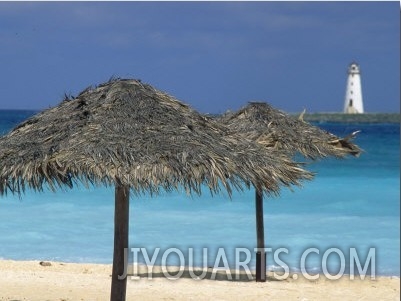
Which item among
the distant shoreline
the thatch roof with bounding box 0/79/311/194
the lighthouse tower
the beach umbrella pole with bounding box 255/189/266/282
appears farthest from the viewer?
the distant shoreline

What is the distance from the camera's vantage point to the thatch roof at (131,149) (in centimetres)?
651

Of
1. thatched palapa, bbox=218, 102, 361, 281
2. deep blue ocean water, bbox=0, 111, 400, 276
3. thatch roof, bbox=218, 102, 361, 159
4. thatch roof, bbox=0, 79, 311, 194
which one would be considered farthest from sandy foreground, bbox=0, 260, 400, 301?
thatch roof, bbox=0, 79, 311, 194

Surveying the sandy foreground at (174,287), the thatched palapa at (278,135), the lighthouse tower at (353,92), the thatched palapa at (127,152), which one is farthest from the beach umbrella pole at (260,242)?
the lighthouse tower at (353,92)

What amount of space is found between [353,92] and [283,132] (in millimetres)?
64083

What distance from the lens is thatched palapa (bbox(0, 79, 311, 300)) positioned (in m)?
6.52

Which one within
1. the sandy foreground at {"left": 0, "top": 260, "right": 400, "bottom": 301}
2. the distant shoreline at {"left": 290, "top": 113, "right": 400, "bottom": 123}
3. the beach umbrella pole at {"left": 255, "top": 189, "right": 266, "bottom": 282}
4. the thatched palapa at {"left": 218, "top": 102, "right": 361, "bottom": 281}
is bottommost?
the sandy foreground at {"left": 0, "top": 260, "right": 400, "bottom": 301}

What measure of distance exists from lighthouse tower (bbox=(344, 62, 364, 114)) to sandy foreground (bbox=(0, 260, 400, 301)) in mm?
60235

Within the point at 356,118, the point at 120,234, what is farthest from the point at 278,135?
the point at 356,118

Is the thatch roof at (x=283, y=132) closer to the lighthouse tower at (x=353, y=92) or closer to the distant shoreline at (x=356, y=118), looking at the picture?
the lighthouse tower at (x=353, y=92)

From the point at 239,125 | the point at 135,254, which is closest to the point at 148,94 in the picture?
the point at 239,125

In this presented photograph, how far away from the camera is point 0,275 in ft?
34.8

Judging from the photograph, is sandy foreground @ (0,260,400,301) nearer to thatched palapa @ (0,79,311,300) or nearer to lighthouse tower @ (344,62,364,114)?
thatched palapa @ (0,79,311,300)

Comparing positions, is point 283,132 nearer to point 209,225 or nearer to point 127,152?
point 127,152

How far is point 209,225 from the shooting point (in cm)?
1797
